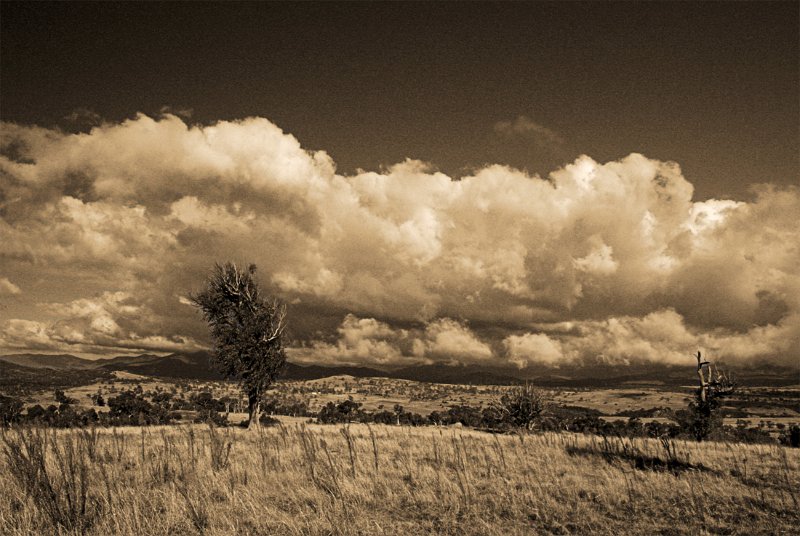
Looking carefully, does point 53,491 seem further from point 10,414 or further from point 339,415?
point 339,415

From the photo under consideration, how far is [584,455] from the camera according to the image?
17000 mm

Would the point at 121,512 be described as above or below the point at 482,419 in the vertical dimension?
above

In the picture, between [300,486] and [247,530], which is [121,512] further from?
[300,486]

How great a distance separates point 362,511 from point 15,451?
240 inches

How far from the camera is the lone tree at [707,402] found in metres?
26.9

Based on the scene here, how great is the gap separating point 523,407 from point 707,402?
12988mm

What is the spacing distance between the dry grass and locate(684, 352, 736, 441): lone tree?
13.2m

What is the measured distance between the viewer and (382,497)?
33.5 ft

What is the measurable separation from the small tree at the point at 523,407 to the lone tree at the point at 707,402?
1121cm

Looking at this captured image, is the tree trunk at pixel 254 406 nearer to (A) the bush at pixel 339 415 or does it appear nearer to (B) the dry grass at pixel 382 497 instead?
(B) the dry grass at pixel 382 497

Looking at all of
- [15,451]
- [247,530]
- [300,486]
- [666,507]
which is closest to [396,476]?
[300,486]

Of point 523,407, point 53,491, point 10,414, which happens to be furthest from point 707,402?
point 10,414

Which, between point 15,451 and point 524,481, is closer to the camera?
point 15,451

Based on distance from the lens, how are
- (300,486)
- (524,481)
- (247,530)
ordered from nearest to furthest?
(247,530), (300,486), (524,481)
